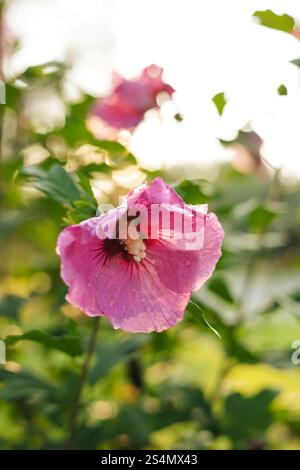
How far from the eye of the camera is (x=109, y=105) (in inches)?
64.1

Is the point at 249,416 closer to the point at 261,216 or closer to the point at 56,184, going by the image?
the point at 261,216

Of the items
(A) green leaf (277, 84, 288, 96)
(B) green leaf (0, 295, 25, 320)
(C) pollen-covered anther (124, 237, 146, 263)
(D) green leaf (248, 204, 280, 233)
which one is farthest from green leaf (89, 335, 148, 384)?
(A) green leaf (277, 84, 288, 96)

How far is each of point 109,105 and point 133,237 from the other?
715 millimetres

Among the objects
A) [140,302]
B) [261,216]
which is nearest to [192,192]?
[140,302]

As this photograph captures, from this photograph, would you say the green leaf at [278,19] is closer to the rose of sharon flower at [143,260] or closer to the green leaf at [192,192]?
the green leaf at [192,192]

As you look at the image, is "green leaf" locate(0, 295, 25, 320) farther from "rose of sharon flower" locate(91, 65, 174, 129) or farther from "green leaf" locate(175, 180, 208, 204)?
"green leaf" locate(175, 180, 208, 204)

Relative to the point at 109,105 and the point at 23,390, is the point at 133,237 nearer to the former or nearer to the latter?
the point at 23,390

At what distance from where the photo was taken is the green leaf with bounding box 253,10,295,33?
1.21 m

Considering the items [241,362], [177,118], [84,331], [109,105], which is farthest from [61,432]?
[177,118]

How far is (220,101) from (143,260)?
35 centimetres

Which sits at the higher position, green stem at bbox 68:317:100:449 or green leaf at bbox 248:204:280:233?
green leaf at bbox 248:204:280:233

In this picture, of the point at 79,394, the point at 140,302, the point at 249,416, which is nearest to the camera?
the point at 140,302

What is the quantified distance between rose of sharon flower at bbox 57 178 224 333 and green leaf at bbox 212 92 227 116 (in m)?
0.31

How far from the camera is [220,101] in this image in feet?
3.90
